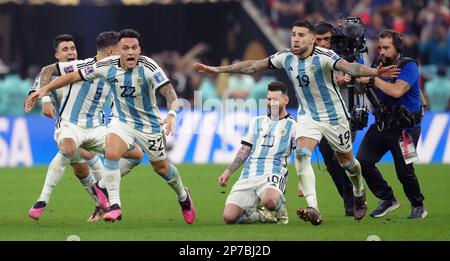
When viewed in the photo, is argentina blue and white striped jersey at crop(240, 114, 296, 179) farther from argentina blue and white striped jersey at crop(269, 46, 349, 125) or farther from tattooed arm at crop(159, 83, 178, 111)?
tattooed arm at crop(159, 83, 178, 111)

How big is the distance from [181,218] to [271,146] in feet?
5.23

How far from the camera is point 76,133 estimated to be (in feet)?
46.0

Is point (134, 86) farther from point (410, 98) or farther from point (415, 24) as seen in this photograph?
point (415, 24)

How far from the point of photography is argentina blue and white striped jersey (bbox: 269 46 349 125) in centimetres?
1323

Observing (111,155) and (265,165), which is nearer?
(111,155)

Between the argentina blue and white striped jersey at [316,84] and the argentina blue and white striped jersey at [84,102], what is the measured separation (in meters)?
2.22

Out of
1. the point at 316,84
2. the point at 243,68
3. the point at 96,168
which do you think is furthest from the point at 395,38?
the point at 96,168

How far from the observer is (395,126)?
13.9 metres

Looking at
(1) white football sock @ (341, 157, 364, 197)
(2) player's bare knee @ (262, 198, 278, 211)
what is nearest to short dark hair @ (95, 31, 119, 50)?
(2) player's bare knee @ (262, 198, 278, 211)

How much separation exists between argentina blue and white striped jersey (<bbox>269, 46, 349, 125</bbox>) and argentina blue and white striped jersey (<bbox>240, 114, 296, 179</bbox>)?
11.8 inches

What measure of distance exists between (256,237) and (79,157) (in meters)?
3.29

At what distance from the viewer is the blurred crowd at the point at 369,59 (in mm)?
26531

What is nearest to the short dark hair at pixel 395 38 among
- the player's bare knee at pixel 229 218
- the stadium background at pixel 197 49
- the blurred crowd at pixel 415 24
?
the player's bare knee at pixel 229 218
